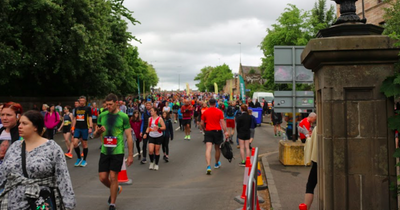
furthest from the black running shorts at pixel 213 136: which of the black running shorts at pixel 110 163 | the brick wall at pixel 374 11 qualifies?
the brick wall at pixel 374 11

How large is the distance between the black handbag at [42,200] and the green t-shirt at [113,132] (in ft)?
9.66

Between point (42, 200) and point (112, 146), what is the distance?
3.06 meters

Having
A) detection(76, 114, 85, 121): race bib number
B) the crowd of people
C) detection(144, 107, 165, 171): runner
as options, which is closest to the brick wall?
the crowd of people

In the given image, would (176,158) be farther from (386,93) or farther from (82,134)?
(386,93)

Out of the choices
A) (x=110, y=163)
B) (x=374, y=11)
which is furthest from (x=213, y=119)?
(x=374, y=11)

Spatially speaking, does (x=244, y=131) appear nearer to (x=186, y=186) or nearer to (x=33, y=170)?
(x=186, y=186)

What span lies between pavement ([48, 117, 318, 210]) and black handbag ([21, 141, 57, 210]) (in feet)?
9.96

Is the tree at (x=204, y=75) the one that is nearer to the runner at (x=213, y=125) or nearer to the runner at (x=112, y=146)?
the runner at (x=213, y=125)

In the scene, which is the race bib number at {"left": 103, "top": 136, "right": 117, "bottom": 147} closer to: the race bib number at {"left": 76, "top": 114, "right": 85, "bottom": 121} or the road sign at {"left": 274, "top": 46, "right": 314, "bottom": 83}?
the race bib number at {"left": 76, "top": 114, "right": 85, "bottom": 121}

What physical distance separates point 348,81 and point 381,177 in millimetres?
1082

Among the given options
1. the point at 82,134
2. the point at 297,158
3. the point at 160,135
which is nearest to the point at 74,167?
the point at 82,134

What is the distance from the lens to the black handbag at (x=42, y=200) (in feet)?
11.1

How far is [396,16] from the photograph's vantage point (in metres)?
15.7

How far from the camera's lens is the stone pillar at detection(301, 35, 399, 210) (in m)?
4.02
